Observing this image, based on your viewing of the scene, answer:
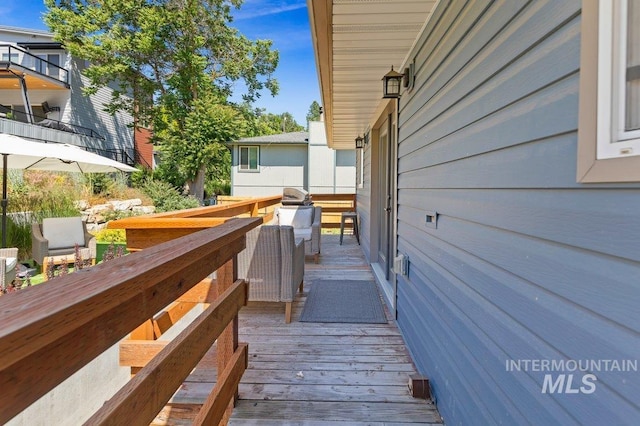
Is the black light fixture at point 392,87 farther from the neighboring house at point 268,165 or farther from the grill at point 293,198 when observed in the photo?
the neighboring house at point 268,165

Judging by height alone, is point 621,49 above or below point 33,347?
above

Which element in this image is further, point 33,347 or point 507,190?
point 507,190

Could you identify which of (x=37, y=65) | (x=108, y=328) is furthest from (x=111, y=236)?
(x=37, y=65)

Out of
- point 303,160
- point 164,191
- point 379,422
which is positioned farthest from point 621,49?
point 303,160

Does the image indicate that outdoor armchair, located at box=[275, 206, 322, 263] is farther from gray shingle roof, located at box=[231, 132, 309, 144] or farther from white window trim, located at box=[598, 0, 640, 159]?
gray shingle roof, located at box=[231, 132, 309, 144]

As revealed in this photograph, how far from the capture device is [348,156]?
49.7ft

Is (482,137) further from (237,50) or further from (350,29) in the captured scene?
(237,50)

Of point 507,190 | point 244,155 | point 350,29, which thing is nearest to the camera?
point 507,190

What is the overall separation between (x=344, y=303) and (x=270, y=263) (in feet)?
3.23

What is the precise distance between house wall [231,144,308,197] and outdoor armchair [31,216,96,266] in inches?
410

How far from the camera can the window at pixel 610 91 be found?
2.53ft

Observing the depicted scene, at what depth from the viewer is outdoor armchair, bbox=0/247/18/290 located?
3.34 m

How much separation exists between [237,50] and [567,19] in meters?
20.1

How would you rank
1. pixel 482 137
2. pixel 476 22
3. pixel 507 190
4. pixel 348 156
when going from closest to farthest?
1. pixel 507 190
2. pixel 482 137
3. pixel 476 22
4. pixel 348 156
